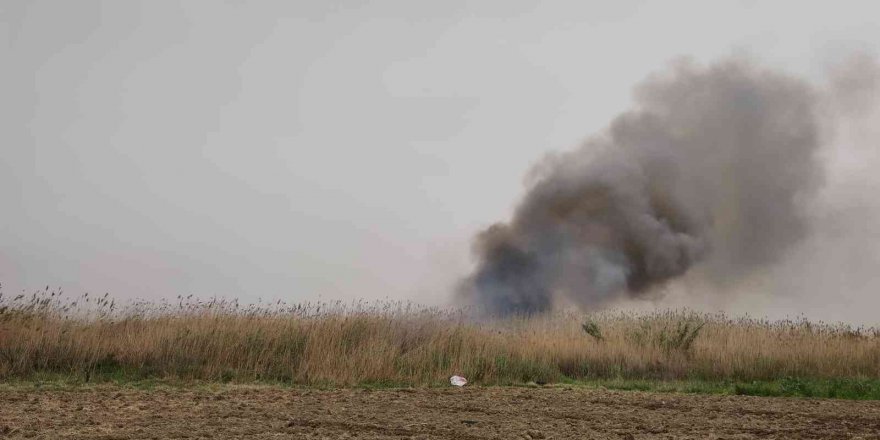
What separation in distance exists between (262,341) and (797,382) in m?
8.38

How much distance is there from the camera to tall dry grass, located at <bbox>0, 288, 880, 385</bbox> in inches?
479

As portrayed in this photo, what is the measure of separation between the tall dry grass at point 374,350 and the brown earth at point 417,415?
180 centimetres

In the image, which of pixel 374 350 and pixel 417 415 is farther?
pixel 374 350

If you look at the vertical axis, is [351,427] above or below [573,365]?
below

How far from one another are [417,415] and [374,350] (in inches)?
170

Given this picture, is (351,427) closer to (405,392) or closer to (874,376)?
(405,392)

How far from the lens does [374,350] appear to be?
12.7m

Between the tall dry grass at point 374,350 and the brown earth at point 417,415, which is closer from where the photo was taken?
the brown earth at point 417,415

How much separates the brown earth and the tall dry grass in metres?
1.80

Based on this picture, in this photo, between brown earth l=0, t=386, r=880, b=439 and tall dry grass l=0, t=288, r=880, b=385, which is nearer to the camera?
brown earth l=0, t=386, r=880, b=439

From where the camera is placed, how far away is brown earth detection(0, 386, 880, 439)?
743cm

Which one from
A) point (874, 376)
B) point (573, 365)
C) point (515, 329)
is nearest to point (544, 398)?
point (573, 365)

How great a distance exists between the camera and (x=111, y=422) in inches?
305

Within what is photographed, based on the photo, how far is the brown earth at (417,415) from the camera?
743 centimetres
